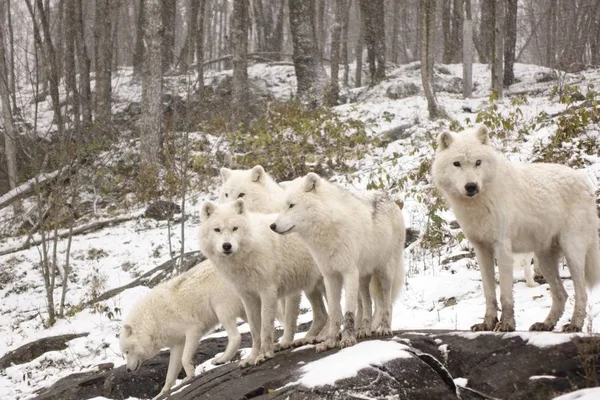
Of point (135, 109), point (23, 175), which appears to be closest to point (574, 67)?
point (135, 109)

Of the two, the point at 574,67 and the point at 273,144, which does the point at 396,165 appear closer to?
the point at 273,144

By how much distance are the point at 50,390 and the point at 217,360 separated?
7.59 ft

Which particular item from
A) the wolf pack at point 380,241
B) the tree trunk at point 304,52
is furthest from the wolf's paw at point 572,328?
the tree trunk at point 304,52

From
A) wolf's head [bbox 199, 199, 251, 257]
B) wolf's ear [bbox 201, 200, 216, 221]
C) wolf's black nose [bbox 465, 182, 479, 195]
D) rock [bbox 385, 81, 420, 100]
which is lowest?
wolf's head [bbox 199, 199, 251, 257]

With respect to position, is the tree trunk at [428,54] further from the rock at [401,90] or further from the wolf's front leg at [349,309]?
the wolf's front leg at [349,309]

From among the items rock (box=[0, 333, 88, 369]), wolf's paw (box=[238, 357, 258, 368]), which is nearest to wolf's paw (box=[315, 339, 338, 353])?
wolf's paw (box=[238, 357, 258, 368])

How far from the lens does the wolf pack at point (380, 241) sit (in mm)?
5406

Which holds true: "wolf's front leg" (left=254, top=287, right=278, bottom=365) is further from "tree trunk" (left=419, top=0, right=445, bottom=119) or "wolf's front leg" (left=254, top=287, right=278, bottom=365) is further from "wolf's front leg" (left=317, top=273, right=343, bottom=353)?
"tree trunk" (left=419, top=0, right=445, bottom=119)

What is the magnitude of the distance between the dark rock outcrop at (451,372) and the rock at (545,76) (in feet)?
51.2

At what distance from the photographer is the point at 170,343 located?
8.00 meters

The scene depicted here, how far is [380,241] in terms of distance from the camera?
19.6 ft

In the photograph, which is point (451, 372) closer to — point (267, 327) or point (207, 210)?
point (267, 327)

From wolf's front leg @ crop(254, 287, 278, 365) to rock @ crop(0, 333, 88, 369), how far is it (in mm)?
5616

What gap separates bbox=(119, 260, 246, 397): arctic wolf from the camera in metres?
7.57
